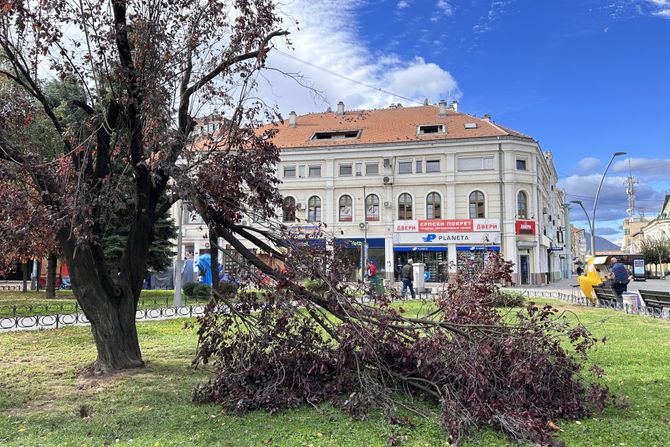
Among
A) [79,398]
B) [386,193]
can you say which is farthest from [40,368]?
[386,193]

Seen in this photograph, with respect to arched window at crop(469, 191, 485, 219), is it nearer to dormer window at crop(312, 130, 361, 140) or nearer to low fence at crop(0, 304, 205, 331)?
dormer window at crop(312, 130, 361, 140)

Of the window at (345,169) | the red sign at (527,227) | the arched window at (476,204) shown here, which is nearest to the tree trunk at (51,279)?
the window at (345,169)

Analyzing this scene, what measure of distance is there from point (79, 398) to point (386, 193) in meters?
33.0

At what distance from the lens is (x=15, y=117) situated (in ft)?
24.8

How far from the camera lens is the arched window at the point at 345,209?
38.7m

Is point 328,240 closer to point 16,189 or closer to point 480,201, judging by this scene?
point 16,189

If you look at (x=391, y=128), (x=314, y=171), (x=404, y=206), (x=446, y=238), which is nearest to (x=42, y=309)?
(x=314, y=171)

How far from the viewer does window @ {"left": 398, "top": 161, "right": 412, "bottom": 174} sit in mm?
37969

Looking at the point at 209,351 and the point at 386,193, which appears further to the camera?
the point at 386,193

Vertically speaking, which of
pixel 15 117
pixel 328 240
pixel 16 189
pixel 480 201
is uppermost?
pixel 480 201

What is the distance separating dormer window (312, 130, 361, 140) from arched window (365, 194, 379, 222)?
5.23m

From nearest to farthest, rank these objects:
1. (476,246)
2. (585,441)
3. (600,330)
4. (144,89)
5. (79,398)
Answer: (585,441), (79,398), (144,89), (600,330), (476,246)

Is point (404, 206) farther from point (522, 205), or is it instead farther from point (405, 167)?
point (522, 205)

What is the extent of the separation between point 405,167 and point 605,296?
22539 mm
